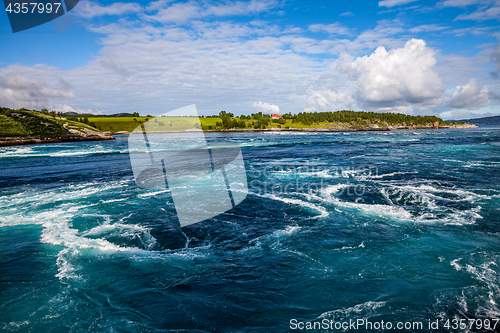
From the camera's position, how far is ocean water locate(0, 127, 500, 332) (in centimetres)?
830

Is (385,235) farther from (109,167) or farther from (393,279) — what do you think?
(109,167)

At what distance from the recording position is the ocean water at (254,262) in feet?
27.2

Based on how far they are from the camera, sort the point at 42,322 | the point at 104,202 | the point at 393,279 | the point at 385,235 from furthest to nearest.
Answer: the point at 104,202 → the point at 385,235 → the point at 393,279 → the point at 42,322

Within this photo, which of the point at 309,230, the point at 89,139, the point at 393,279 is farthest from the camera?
the point at 89,139

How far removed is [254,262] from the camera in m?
11.3

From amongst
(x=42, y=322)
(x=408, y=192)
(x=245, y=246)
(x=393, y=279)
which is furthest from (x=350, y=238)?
(x=42, y=322)

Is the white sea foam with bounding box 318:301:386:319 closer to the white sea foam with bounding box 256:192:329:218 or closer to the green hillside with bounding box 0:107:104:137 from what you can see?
the white sea foam with bounding box 256:192:329:218

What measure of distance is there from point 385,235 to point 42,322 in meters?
14.4

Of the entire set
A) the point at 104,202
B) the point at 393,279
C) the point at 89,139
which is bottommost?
the point at 393,279

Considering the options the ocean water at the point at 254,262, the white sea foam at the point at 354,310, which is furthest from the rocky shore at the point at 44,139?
the white sea foam at the point at 354,310

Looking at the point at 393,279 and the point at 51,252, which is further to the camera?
the point at 51,252

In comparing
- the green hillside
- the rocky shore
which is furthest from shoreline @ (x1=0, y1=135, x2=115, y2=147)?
the green hillside

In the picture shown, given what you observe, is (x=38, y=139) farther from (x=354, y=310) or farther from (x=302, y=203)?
(x=354, y=310)

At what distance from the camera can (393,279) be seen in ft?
32.3
